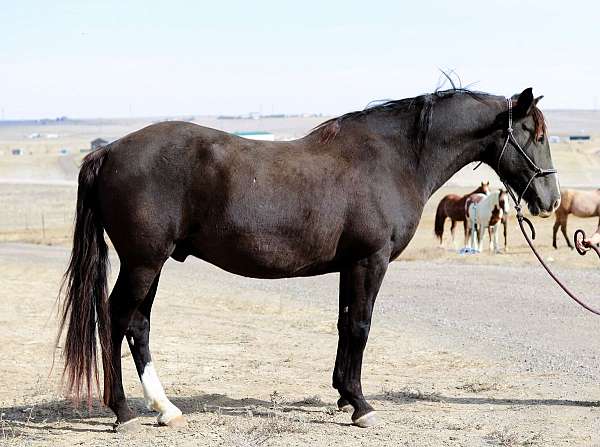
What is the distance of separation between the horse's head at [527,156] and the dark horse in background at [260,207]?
0.01 metres

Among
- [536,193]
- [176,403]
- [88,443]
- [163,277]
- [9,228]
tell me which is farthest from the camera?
[9,228]

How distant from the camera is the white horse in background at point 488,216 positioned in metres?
22.7

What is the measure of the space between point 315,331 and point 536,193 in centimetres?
493

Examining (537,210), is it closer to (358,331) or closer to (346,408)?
(358,331)

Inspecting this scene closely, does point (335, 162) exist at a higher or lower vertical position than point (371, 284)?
higher

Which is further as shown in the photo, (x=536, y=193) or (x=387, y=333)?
(x=387, y=333)

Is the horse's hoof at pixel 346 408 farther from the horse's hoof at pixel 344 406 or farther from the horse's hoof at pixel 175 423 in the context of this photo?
the horse's hoof at pixel 175 423

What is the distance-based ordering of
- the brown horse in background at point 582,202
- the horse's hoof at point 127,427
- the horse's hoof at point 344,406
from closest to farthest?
the horse's hoof at point 127,427, the horse's hoof at point 344,406, the brown horse in background at point 582,202

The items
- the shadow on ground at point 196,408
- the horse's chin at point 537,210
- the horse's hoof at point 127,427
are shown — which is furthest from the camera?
the horse's chin at point 537,210

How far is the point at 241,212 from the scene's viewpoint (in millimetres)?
6000

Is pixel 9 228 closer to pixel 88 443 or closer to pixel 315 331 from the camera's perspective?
pixel 315 331

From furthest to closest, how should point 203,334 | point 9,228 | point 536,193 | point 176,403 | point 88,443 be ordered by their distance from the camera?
point 9,228
point 203,334
point 176,403
point 536,193
point 88,443

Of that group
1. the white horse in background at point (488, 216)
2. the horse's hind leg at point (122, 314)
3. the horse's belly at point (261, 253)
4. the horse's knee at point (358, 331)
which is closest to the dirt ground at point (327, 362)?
the horse's hind leg at point (122, 314)

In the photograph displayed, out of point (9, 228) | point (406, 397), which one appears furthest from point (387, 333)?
point (9, 228)
